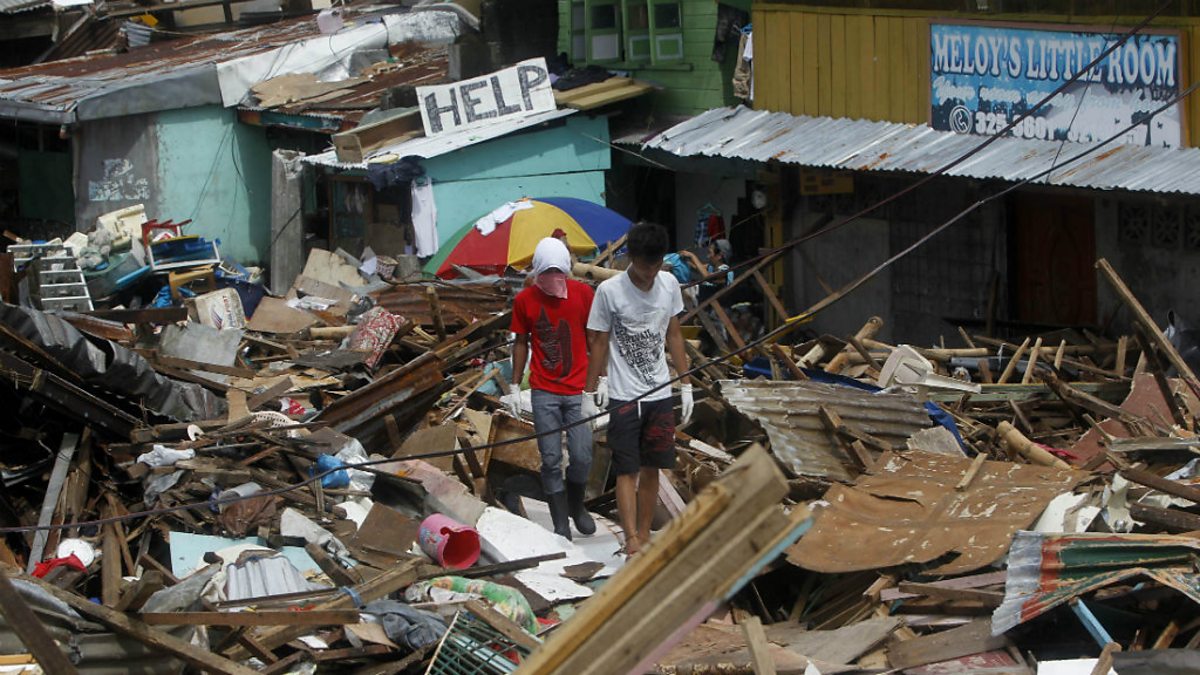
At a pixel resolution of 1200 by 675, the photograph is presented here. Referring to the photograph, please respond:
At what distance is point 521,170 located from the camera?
20.8 metres

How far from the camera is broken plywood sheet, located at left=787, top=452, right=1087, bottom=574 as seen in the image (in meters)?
7.85

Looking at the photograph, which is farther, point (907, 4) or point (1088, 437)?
point (907, 4)

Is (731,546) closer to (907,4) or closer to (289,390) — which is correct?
(289,390)

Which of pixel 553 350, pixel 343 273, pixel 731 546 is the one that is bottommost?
pixel 343 273

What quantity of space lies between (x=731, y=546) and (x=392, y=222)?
18.1m

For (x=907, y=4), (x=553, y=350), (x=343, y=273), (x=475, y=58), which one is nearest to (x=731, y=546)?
(x=553, y=350)

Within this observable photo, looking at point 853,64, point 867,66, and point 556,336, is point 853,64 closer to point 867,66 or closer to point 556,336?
point 867,66

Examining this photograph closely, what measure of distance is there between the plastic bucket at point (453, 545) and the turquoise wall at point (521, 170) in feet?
39.4

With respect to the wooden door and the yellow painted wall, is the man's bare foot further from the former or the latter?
the yellow painted wall

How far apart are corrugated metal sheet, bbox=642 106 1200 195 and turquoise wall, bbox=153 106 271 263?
7.74 meters

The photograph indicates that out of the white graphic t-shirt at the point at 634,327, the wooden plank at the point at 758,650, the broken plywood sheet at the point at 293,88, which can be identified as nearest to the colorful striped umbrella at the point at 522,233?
the broken plywood sheet at the point at 293,88

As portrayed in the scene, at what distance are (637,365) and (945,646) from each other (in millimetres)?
2326

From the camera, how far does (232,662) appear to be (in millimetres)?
6543

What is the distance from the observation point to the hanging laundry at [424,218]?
1998 cm
